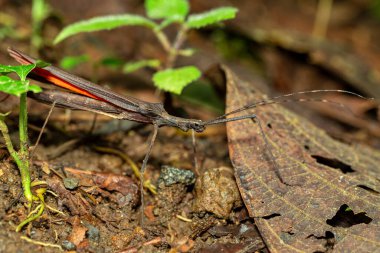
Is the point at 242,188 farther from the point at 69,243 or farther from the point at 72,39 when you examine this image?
the point at 72,39

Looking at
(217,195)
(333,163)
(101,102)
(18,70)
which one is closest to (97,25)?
(101,102)

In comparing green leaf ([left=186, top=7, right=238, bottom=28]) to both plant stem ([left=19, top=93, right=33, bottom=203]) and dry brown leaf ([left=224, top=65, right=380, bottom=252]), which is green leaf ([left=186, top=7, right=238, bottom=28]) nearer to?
dry brown leaf ([left=224, top=65, right=380, bottom=252])

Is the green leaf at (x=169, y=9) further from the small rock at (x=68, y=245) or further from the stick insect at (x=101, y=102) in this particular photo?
the small rock at (x=68, y=245)

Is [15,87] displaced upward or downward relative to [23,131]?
upward

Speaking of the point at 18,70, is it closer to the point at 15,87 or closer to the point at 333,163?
the point at 15,87

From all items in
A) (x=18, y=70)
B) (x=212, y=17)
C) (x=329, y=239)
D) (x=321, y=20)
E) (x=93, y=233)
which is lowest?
(x=329, y=239)

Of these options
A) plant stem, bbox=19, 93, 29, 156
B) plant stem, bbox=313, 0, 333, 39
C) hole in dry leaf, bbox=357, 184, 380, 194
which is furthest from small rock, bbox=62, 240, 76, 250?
plant stem, bbox=313, 0, 333, 39

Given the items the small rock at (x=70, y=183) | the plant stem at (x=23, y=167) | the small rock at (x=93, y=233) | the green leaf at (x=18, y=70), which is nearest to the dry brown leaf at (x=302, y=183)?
the small rock at (x=93, y=233)
